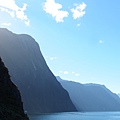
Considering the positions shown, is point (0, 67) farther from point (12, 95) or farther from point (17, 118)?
point (17, 118)

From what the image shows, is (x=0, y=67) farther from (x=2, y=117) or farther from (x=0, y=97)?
(x=2, y=117)

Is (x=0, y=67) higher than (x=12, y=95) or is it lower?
higher

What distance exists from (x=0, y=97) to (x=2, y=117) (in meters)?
13.3

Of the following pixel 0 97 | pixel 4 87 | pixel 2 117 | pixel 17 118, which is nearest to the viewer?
pixel 2 117

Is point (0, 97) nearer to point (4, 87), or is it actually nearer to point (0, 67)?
point (4, 87)

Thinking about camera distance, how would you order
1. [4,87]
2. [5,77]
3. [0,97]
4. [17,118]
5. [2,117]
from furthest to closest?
[5,77] < [4,87] < [0,97] < [17,118] < [2,117]

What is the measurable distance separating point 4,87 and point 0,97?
7.94m

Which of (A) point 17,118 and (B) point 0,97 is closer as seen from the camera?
(A) point 17,118

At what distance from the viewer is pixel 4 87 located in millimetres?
52750

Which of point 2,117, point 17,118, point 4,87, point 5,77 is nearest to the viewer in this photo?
point 2,117

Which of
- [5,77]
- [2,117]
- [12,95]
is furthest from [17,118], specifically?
[5,77]

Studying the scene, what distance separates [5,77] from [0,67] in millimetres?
2921

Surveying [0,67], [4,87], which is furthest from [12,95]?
[0,67]

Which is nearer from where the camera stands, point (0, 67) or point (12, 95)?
point (12, 95)
